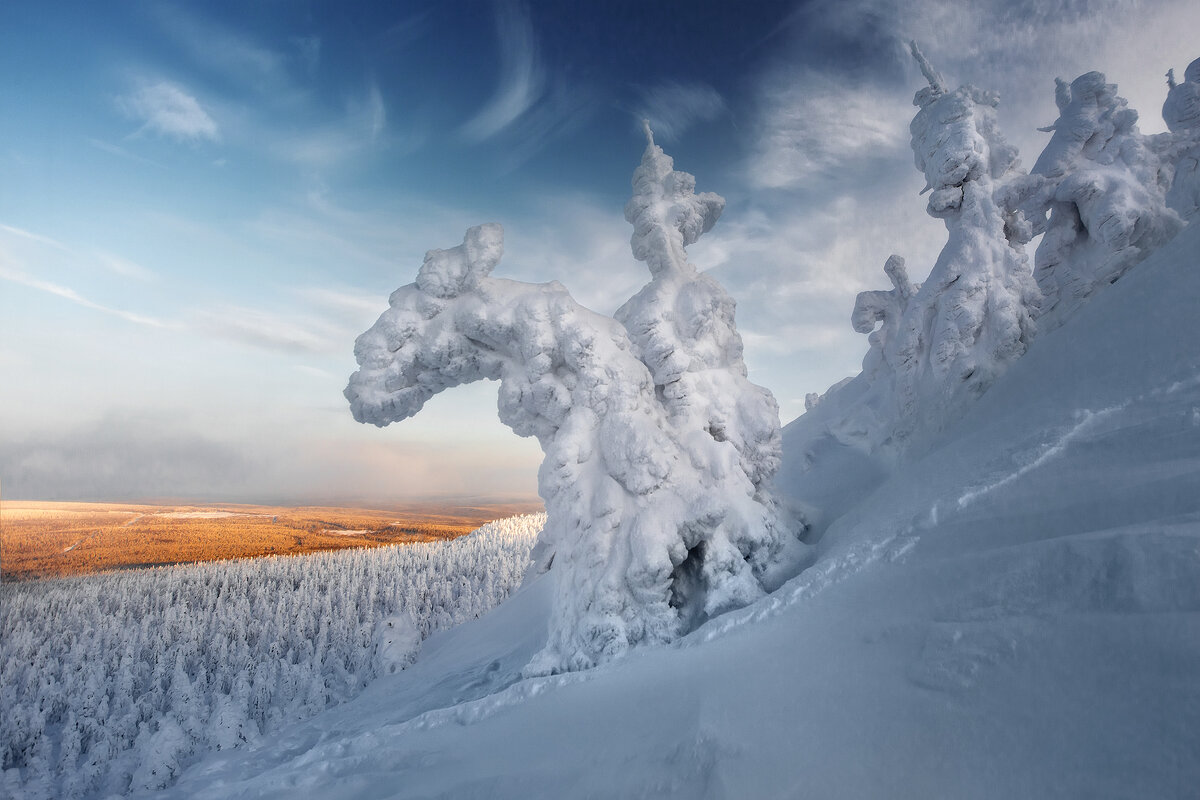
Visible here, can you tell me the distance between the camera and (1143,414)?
5.95 meters

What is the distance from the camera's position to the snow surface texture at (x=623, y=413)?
31.1ft

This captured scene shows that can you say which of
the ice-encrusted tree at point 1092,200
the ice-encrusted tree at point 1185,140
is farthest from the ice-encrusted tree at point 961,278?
the ice-encrusted tree at point 1185,140

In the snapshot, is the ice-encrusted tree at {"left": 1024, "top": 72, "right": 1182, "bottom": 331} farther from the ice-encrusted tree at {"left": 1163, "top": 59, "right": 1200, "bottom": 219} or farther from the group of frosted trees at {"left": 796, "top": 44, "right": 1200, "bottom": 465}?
the ice-encrusted tree at {"left": 1163, "top": 59, "right": 1200, "bottom": 219}

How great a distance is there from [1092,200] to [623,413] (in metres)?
12.1

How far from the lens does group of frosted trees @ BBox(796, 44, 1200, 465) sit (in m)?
10.4

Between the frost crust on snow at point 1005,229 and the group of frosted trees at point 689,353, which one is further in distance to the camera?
the frost crust on snow at point 1005,229

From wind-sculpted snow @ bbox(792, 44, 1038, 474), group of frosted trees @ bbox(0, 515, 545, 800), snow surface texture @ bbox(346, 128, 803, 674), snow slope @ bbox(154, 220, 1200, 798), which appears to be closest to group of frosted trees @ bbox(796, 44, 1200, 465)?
wind-sculpted snow @ bbox(792, 44, 1038, 474)

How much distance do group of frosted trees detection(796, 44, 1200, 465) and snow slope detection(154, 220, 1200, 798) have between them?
1359 mm

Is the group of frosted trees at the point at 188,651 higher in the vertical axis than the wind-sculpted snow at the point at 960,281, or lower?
lower

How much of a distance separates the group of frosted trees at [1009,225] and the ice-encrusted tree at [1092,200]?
1.0 inches

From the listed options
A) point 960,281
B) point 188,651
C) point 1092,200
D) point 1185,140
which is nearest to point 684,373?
point 960,281

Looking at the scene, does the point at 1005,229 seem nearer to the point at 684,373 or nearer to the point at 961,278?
the point at 961,278

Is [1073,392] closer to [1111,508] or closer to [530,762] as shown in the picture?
[1111,508]

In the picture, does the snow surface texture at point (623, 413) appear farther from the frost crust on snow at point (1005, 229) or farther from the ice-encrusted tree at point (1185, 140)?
the ice-encrusted tree at point (1185, 140)
